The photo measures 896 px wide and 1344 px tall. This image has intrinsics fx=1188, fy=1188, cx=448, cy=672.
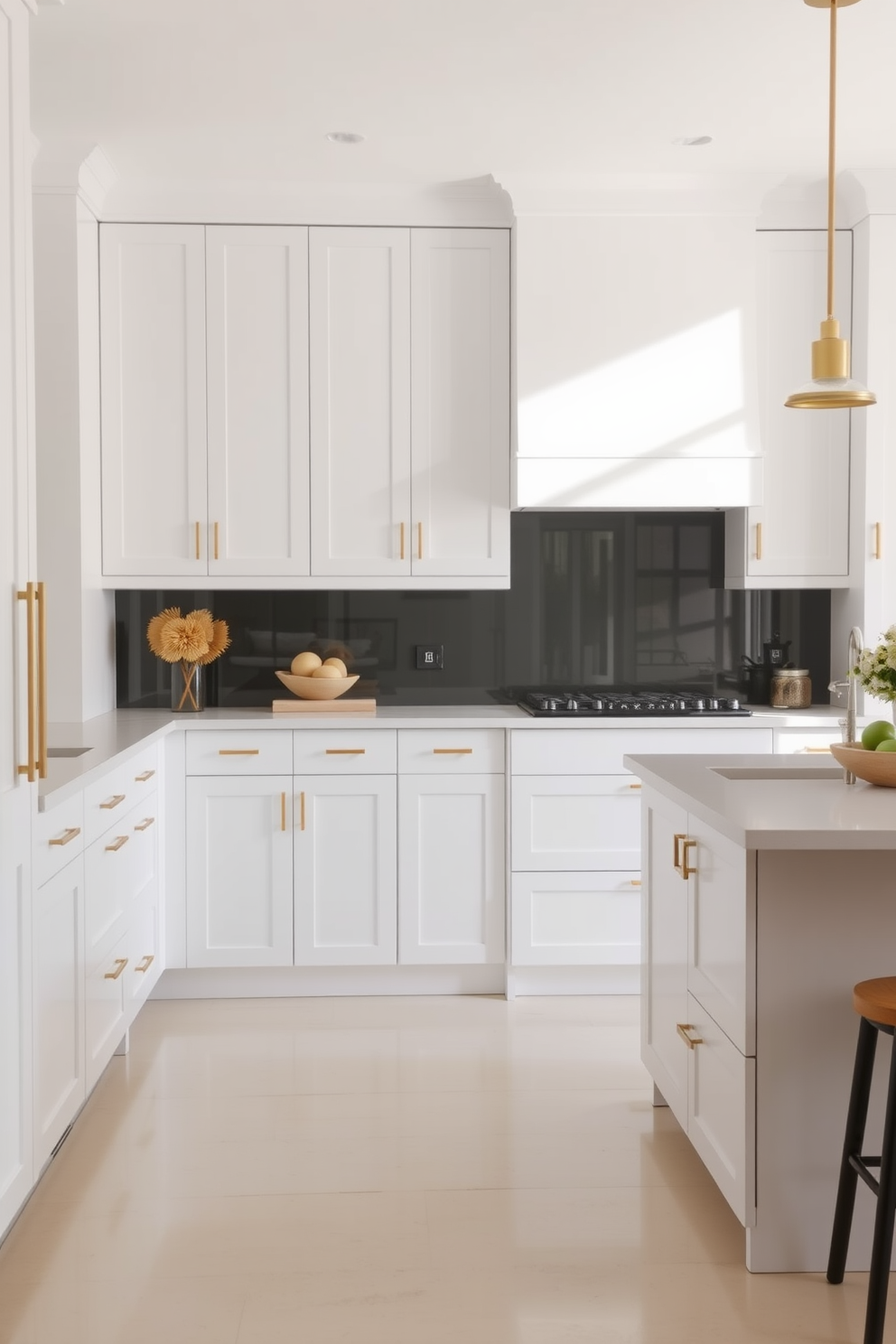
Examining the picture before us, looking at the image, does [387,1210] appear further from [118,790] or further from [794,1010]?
[118,790]

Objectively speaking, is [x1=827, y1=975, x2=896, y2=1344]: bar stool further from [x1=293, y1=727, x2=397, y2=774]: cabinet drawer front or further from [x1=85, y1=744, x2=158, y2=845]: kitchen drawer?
[x1=293, y1=727, x2=397, y2=774]: cabinet drawer front

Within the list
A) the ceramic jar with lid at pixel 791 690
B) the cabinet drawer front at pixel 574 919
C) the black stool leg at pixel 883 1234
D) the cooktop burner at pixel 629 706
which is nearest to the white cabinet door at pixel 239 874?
the cabinet drawer front at pixel 574 919

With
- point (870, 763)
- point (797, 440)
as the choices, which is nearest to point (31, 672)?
point (870, 763)

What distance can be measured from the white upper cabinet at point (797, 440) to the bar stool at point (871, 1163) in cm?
233

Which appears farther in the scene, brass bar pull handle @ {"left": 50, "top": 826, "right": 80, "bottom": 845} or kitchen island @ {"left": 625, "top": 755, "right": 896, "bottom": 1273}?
brass bar pull handle @ {"left": 50, "top": 826, "right": 80, "bottom": 845}

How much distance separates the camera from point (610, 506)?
4.12m

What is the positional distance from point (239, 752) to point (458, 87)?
6.97 feet

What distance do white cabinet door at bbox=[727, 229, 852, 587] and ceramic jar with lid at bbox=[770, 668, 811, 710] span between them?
1.14 feet

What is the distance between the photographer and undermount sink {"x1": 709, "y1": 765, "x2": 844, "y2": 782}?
109 inches

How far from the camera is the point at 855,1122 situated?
2104 mm

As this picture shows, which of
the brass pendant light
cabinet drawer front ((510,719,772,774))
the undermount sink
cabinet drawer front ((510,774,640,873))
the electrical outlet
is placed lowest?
cabinet drawer front ((510,774,640,873))

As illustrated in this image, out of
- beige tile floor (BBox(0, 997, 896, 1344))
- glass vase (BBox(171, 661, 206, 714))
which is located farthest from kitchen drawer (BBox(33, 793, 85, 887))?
glass vase (BBox(171, 661, 206, 714))

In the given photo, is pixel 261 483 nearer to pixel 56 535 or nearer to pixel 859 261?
pixel 56 535

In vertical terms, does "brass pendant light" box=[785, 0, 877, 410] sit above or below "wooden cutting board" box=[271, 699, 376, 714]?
above
